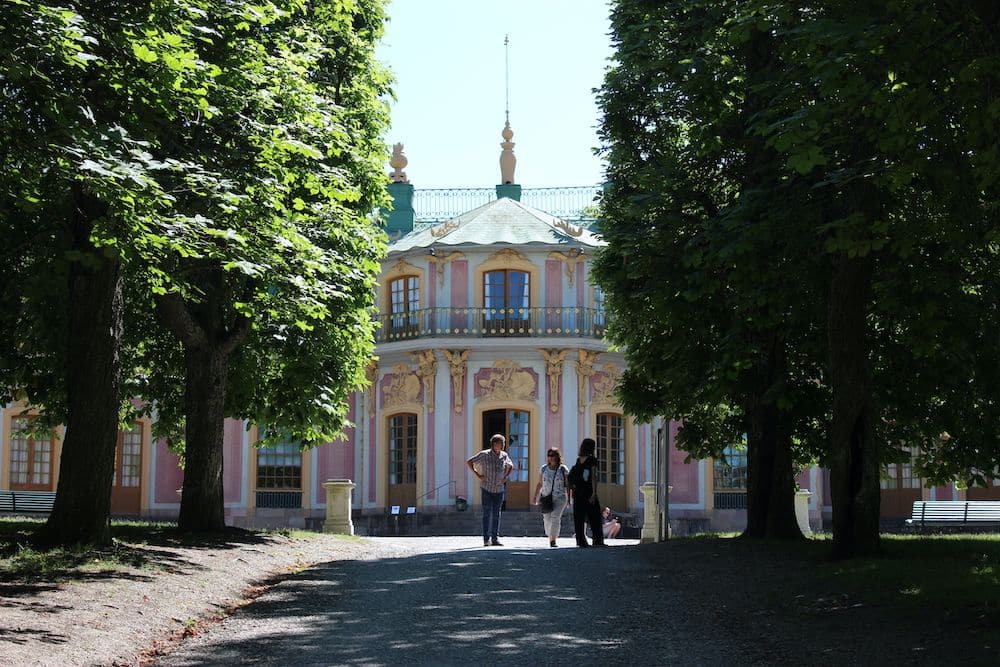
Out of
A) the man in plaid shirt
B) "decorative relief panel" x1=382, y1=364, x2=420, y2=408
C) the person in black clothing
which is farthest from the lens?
"decorative relief panel" x1=382, y1=364, x2=420, y2=408

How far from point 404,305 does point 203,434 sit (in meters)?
19.8

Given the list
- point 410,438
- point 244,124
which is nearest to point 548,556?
point 244,124

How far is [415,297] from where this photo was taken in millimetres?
36656

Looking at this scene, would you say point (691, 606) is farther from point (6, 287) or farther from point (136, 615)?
point (6, 287)

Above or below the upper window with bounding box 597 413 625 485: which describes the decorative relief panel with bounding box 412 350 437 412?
above

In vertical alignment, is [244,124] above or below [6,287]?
above

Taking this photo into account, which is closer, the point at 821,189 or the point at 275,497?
the point at 821,189

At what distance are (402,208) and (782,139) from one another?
1279 inches

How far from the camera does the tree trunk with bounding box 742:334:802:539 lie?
16953 millimetres

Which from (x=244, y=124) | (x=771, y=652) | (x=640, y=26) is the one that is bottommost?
(x=771, y=652)

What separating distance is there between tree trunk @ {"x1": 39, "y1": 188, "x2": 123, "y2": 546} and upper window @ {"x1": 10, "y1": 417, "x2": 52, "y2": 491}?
85.6ft

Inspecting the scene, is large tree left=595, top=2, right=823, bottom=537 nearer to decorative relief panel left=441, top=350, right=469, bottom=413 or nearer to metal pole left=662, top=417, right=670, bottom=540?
metal pole left=662, top=417, right=670, bottom=540

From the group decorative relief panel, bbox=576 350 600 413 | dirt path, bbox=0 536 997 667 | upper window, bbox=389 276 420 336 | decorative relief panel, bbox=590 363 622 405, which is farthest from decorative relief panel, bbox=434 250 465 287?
dirt path, bbox=0 536 997 667

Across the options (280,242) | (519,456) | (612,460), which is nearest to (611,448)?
(612,460)
